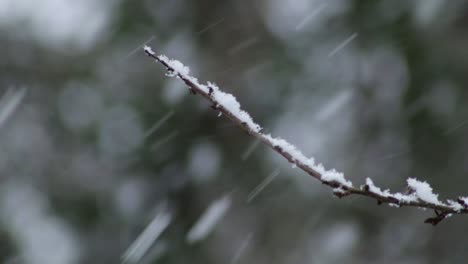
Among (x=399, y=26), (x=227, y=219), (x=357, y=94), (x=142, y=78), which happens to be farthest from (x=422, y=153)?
(x=142, y=78)

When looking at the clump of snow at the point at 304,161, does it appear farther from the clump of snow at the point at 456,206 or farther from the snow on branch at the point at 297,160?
the clump of snow at the point at 456,206

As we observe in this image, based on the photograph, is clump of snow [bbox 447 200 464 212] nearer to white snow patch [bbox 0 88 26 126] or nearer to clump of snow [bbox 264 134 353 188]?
clump of snow [bbox 264 134 353 188]

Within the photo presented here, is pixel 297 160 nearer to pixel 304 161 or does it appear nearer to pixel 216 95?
pixel 304 161

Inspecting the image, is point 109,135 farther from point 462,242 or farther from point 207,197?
point 462,242

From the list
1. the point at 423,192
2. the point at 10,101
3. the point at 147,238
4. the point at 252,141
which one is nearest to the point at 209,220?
the point at 147,238

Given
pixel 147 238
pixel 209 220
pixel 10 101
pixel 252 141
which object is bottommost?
pixel 147 238
